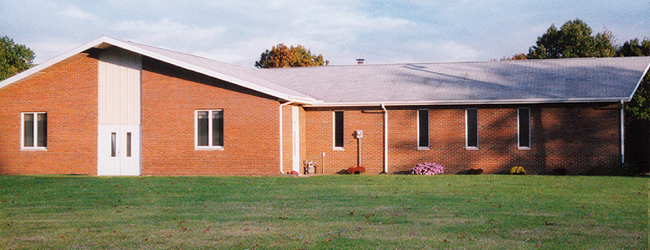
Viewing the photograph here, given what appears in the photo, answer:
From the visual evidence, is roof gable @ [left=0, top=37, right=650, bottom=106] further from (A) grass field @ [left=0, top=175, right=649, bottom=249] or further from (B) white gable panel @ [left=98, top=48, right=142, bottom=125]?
(A) grass field @ [left=0, top=175, right=649, bottom=249]

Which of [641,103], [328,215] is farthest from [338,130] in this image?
Result: [641,103]

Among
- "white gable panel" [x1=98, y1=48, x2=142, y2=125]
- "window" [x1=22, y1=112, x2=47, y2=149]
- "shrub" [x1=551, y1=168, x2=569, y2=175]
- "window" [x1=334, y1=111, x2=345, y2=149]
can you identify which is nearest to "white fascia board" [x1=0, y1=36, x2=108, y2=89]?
"white gable panel" [x1=98, y1=48, x2=142, y2=125]

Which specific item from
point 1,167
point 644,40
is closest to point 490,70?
point 644,40

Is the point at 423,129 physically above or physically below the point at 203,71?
below

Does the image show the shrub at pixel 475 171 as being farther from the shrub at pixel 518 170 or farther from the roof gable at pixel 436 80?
the roof gable at pixel 436 80

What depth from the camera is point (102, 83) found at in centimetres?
2325

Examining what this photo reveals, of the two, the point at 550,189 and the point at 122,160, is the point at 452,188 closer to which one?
the point at 550,189

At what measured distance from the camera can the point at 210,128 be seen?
22.4 meters

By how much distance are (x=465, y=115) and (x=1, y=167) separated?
758 inches

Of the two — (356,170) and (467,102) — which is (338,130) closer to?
(356,170)

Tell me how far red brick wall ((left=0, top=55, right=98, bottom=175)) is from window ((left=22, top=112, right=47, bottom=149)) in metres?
0.23

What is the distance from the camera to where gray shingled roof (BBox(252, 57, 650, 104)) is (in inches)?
902

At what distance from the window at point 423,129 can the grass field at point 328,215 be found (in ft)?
18.0

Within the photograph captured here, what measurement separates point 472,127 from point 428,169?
253cm
